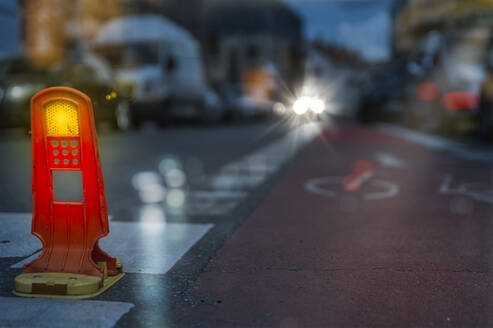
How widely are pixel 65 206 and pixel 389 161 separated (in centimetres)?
862

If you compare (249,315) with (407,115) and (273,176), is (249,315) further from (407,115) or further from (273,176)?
(407,115)

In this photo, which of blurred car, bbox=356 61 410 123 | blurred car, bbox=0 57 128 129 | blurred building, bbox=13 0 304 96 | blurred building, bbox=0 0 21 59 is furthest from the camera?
blurred building, bbox=13 0 304 96

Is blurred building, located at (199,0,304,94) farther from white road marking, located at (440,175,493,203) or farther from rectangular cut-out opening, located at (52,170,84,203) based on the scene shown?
white road marking, located at (440,175,493,203)

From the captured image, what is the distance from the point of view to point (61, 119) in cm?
344

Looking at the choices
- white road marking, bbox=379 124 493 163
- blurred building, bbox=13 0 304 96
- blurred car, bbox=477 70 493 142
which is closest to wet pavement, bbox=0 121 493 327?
white road marking, bbox=379 124 493 163

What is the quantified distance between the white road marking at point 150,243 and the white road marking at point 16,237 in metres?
0.19

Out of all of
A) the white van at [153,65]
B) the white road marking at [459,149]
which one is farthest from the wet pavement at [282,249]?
the white van at [153,65]

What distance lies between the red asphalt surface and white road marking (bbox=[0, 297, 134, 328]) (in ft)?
1.34

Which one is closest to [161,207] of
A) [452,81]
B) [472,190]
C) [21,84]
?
[472,190]

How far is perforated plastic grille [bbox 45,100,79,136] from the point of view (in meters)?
3.42

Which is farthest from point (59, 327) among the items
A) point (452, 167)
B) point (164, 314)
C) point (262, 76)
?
point (262, 76)

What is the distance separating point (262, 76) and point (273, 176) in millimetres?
67155

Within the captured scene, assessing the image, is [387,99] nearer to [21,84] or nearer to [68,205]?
[21,84]

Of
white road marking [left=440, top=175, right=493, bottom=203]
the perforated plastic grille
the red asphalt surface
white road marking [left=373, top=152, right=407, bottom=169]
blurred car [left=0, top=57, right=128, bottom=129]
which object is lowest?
the red asphalt surface
